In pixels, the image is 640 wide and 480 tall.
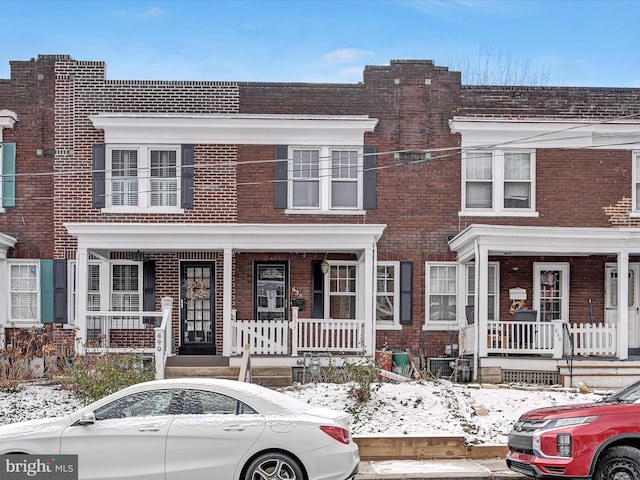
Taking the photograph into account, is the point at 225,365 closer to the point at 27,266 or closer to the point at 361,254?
the point at 361,254

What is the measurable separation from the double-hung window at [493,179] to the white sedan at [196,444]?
38.2 ft

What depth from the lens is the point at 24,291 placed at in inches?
790

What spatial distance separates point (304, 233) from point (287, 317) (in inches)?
108

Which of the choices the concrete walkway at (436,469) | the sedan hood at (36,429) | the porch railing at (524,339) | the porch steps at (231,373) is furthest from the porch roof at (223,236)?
the sedan hood at (36,429)

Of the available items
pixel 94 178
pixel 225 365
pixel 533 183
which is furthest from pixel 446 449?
pixel 94 178

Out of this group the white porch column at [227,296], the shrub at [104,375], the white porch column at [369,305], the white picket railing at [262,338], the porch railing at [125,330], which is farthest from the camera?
the porch railing at [125,330]

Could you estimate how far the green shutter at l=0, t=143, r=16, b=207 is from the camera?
20.0 meters

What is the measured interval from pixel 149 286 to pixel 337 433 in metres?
11.4

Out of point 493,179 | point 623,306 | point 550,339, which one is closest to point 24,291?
point 493,179

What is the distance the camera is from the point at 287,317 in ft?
66.5

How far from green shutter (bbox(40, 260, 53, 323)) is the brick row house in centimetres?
4

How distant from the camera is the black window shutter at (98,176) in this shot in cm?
1972

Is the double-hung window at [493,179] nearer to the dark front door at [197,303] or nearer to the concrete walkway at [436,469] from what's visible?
the dark front door at [197,303]

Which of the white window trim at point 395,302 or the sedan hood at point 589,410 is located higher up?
the white window trim at point 395,302
